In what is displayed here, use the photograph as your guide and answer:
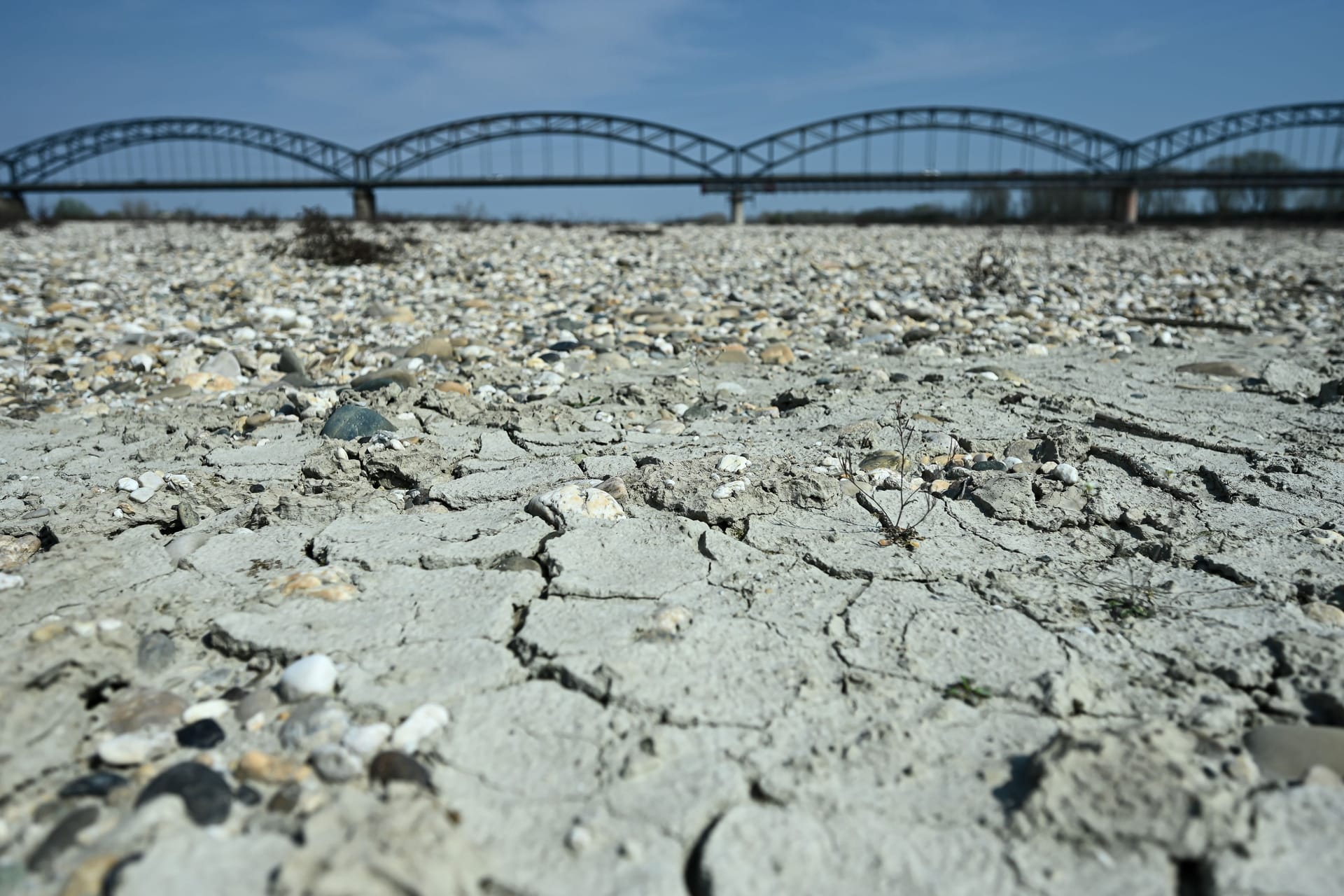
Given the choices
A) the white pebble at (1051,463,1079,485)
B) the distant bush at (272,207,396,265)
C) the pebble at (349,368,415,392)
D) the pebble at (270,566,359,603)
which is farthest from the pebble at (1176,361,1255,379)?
the distant bush at (272,207,396,265)

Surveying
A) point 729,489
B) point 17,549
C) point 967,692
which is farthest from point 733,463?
point 17,549

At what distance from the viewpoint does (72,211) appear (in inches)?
817

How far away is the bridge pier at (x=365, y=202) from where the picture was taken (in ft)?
80.8

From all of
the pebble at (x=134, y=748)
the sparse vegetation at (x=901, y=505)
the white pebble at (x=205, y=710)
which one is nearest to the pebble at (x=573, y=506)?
the sparse vegetation at (x=901, y=505)

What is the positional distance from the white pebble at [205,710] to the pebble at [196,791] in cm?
18

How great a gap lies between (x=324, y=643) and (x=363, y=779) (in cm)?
45

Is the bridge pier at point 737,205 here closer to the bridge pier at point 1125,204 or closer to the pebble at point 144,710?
the bridge pier at point 1125,204

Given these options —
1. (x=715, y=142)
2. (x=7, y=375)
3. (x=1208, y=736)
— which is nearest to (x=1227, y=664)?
(x=1208, y=736)

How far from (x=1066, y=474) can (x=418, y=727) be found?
1.92 metres

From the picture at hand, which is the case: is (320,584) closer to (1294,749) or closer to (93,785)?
(93,785)

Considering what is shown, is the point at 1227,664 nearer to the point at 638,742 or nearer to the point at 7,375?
the point at 638,742

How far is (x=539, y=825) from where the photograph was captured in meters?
1.23

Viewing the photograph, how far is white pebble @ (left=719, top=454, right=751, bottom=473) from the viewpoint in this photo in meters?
2.53

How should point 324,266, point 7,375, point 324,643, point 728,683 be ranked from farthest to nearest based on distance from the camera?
1. point 324,266
2. point 7,375
3. point 324,643
4. point 728,683
